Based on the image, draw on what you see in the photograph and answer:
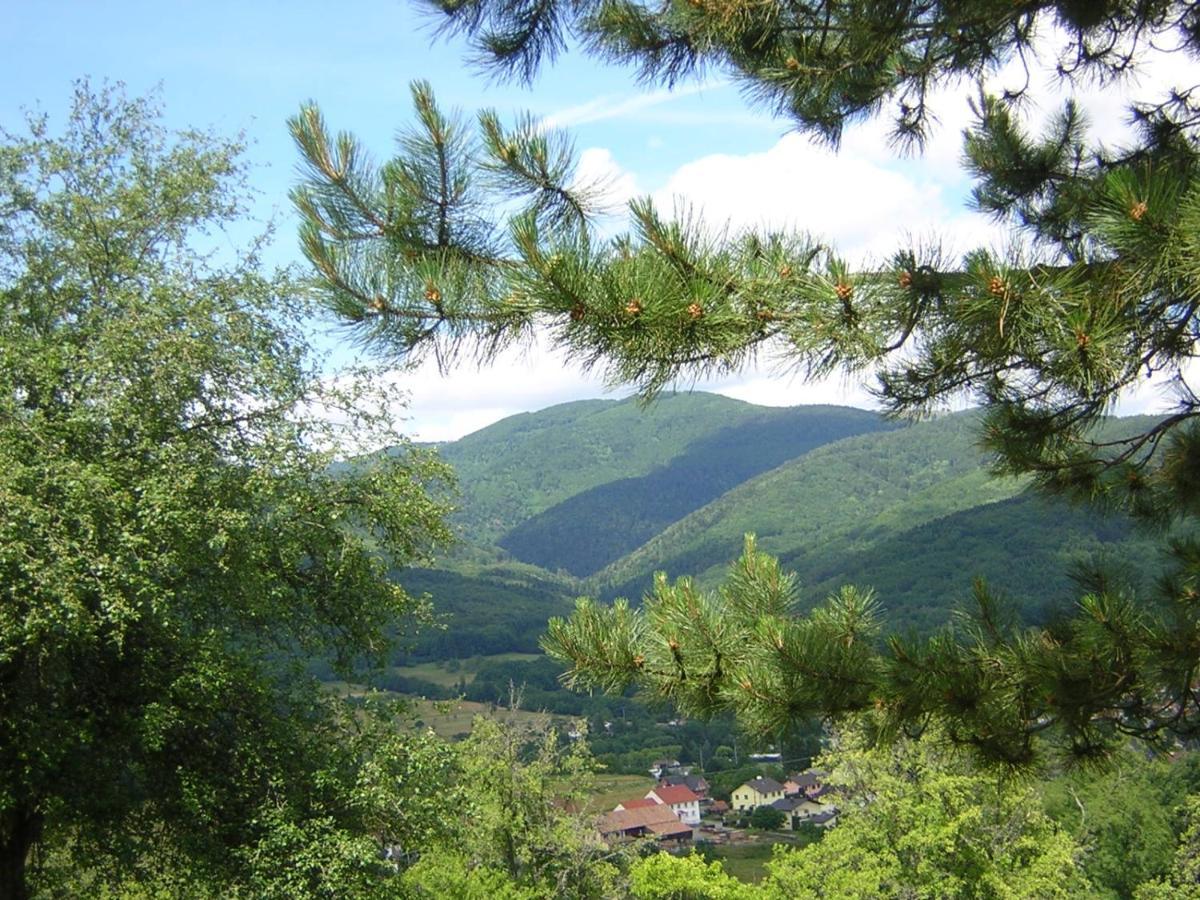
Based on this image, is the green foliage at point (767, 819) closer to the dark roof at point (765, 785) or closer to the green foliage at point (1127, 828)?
the dark roof at point (765, 785)

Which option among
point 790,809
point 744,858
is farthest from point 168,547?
point 790,809

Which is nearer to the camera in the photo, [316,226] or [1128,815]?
[316,226]

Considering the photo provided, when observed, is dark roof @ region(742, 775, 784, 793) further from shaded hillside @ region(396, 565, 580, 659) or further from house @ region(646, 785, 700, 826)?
shaded hillside @ region(396, 565, 580, 659)

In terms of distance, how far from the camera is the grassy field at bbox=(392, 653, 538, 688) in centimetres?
10388

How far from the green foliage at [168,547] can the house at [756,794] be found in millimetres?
71251

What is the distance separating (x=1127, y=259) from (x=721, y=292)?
4.01 feet

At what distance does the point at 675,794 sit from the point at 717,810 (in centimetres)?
896

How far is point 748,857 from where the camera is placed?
55500mm

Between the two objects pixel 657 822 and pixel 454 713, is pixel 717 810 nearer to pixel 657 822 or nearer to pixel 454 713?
pixel 657 822

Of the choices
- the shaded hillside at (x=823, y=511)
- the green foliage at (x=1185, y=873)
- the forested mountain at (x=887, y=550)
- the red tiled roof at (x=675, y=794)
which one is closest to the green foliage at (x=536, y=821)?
the forested mountain at (x=887, y=550)

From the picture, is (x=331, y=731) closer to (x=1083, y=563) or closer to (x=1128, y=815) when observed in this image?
(x=1083, y=563)

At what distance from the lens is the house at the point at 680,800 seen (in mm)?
67312

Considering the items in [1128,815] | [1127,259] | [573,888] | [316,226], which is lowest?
[1128,815]

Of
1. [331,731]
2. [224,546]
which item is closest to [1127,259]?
[224,546]
